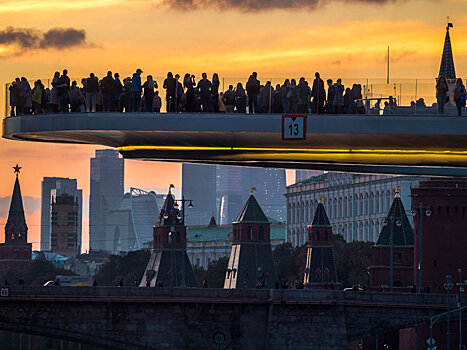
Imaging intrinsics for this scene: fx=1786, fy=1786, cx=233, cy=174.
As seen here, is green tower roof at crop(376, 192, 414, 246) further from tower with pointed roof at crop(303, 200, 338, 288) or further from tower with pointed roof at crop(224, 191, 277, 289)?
tower with pointed roof at crop(224, 191, 277, 289)

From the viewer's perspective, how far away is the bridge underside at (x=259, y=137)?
66250mm

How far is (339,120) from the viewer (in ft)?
217

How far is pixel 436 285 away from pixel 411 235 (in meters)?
20.3

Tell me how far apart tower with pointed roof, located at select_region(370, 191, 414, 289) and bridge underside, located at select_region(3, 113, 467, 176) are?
63.0 metres

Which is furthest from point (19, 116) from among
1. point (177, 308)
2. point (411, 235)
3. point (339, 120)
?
point (411, 235)

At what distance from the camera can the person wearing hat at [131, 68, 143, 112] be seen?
65.2m

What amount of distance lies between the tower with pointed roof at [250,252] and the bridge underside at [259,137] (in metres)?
91.7

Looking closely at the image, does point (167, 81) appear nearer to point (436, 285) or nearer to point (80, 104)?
point (80, 104)

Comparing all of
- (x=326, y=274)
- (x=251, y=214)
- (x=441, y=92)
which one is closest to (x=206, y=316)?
(x=441, y=92)

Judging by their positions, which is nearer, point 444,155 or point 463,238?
point 444,155

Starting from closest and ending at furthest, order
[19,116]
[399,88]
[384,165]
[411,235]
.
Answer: [399,88] → [19,116] → [384,165] → [411,235]

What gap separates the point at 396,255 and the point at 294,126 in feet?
250

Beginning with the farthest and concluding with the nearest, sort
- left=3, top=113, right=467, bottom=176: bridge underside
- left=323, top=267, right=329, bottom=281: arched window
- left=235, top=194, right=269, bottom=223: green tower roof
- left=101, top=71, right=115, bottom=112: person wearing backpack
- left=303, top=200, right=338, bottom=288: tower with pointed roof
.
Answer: left=235, top=194, right=269, bottom=223: green tower roof < left=303, top=200, right=338, bottom=288: tower with pointed roof < left=323, top=267, right=329, bottom=281: arched window < left=3, top=113, right=467, bottom=176: bridge underside < left=101, top=71, right=115, bottom=112: person wearing backpack

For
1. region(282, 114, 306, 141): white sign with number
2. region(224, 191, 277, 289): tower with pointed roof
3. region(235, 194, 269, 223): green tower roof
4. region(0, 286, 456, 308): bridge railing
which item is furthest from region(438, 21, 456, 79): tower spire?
region(282, 114, 306, 141): white sign with number
